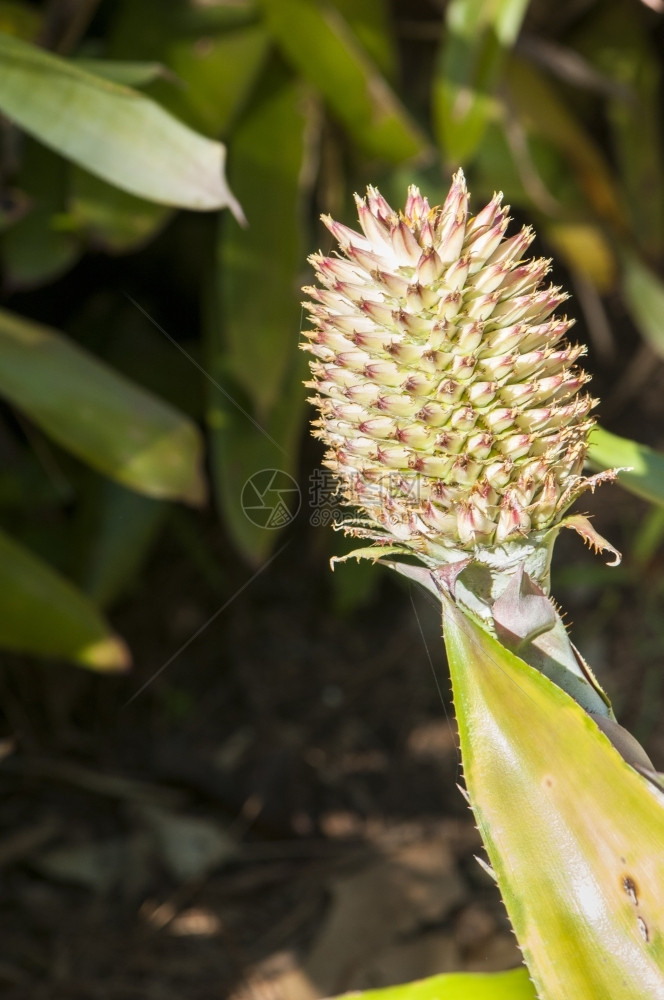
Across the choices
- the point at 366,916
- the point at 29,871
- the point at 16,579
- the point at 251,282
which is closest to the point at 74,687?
the point at 29,871

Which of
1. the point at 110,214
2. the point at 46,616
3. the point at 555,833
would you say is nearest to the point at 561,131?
the point at 110,214

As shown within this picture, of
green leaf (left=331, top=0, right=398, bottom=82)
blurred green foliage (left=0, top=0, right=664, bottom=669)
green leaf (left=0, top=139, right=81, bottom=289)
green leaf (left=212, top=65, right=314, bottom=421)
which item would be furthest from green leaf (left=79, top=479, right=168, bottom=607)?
green leaf (left=331, top=0, right=398, bottom=82)

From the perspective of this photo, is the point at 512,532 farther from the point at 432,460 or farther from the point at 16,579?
the point at 16,579

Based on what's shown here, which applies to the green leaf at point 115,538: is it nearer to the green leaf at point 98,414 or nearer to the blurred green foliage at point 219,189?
the blurred green foliage at point 219,189
